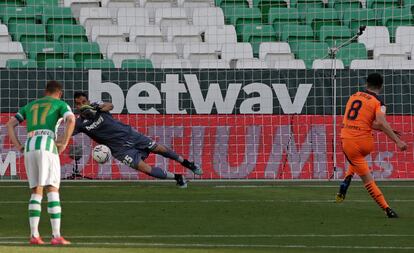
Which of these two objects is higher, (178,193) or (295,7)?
(295,7)

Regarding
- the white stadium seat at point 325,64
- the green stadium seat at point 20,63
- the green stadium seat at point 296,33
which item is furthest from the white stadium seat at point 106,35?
the white stadium seat at point 325,64

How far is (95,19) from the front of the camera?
30.4m

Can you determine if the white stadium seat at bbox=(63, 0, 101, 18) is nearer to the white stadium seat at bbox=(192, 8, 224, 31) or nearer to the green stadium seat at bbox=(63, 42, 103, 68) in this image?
the green stadium seat at bbox=(63, 42, 103, 68)

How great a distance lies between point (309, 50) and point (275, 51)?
3.35 ft

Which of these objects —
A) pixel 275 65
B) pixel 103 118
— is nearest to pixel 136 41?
pixel 275 65

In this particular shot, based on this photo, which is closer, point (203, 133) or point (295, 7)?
point (203, 133)

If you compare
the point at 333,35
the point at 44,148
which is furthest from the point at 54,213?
the point at 333,35

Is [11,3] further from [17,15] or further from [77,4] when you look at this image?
[77,4]

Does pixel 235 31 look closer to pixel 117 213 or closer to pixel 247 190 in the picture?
pixel 247 190

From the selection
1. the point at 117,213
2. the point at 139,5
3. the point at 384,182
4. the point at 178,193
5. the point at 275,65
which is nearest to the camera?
the point at 117,213

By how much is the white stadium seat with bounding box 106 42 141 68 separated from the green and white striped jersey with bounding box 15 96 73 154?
1544 cm

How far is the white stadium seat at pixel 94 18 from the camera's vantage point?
30.2 meters

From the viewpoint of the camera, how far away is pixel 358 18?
3183 centimetres

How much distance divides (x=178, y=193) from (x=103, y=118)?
2.81 m
